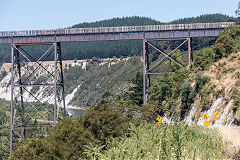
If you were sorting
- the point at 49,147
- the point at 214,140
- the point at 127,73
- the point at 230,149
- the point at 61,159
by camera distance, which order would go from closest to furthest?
1. the point at 230,149
2. the point at 214,140
3. the point at 61,159
4. the point at 49,147
5. the point at 127,73

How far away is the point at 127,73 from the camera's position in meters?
168

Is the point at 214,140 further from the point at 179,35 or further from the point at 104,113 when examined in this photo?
the point at 179,35

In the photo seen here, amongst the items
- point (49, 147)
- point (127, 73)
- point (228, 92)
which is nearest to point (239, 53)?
point (228, 92)

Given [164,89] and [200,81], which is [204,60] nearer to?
[164,89]

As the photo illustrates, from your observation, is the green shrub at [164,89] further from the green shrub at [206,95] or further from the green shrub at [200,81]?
the green shrub at [206,95]

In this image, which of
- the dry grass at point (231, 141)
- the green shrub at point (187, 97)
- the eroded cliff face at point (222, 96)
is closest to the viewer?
the dry grass at point (231, 141)

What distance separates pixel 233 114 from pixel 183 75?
23.9m

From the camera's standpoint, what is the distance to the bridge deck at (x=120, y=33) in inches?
1778

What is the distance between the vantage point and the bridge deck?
45.2 meters

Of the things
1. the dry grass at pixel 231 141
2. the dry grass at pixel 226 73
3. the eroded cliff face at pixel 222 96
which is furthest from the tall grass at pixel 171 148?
the dry grass at pixel 226 73

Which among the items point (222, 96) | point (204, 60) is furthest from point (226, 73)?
point (204, 60)

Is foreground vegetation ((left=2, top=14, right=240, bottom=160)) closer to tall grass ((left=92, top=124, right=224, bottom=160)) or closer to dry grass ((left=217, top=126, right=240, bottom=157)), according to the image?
tall grass ((left=92, top=124, right=224, bottom=160))

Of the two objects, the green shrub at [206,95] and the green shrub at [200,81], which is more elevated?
the green shrub at [200,81]

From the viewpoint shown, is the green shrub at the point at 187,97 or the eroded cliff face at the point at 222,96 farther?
the green shrub at the point at 187,97
